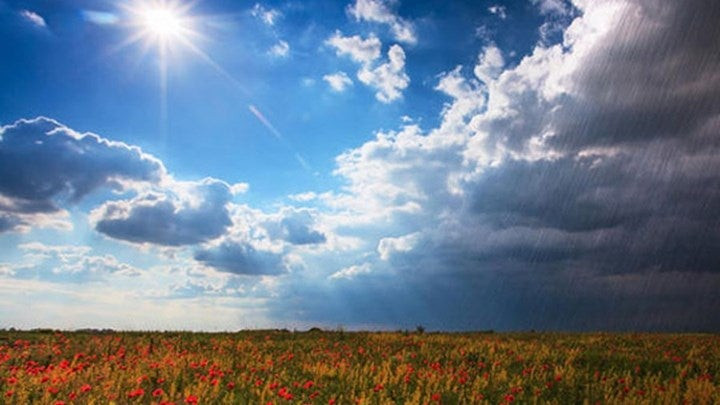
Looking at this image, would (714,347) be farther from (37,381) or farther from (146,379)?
(37,381)

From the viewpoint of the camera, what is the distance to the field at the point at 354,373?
1036 centimetres

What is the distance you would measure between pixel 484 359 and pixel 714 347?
10.9 m

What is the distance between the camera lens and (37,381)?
1114 cm

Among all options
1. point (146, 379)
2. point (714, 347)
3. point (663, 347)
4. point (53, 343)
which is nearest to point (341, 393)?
point (146, 379)

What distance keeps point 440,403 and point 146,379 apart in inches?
234

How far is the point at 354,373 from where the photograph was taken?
1248cm

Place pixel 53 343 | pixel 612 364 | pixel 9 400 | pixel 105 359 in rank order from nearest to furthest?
pixel 9 400 → pixel 105 359 → pixel 612 364 → pixel 53 343

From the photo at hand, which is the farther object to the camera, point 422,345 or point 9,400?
point 422,345

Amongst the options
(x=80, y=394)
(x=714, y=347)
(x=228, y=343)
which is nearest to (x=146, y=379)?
(x=80, y=394)

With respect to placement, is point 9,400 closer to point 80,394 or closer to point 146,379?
point 80,394

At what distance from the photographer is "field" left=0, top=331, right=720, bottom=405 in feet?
34.0

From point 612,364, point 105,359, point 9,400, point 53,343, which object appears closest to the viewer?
point 9,400

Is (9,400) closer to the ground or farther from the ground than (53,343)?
closer to the ground

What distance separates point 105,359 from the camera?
14.8 m
